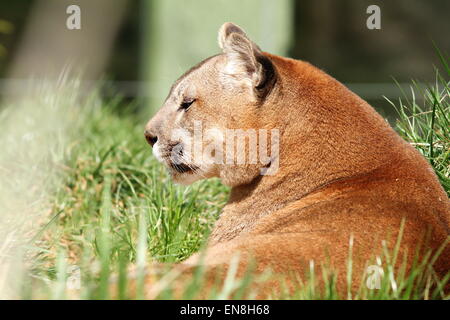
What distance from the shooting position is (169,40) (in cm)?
897

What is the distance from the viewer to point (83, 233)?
456 cm

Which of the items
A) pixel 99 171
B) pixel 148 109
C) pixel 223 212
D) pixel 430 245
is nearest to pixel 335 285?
pixel 430 245

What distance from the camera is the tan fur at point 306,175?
3.01m

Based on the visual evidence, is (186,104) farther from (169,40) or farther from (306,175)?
(169,40)

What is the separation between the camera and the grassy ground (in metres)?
2.79

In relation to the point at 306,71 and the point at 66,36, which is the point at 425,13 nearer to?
the point at 66,36

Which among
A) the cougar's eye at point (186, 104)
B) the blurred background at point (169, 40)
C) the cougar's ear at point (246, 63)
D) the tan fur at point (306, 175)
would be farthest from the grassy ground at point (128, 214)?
the blurred background at point (169, 40)

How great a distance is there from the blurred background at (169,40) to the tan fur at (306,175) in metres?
4.96

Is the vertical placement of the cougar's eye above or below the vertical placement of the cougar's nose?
above

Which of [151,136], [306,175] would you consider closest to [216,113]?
[151,136]

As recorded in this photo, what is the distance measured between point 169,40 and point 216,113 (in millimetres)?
5173

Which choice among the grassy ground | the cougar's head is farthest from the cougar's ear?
the grassy ground

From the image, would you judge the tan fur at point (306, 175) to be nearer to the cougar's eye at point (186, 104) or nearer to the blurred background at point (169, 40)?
the cougar's eye at point (186, 104)

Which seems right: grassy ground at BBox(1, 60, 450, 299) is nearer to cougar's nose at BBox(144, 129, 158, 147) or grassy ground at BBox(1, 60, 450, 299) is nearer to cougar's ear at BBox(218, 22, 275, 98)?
cougar's nose at BBox(144, 129, 158, 147)
